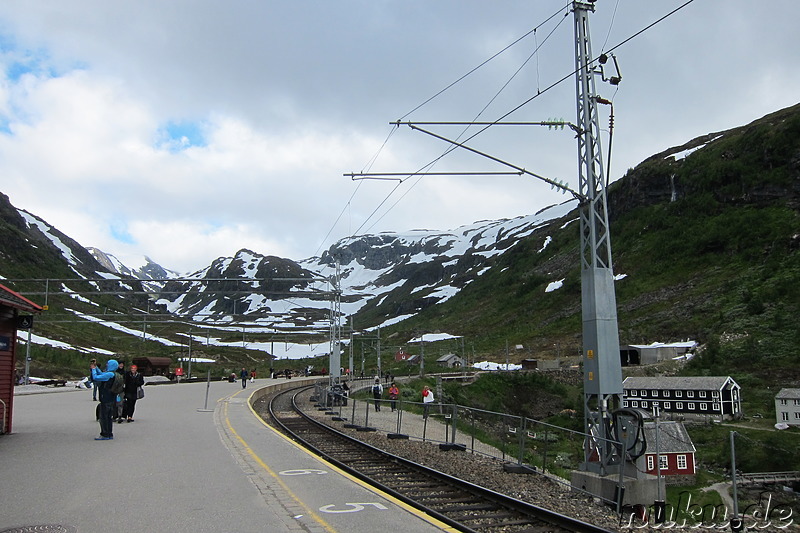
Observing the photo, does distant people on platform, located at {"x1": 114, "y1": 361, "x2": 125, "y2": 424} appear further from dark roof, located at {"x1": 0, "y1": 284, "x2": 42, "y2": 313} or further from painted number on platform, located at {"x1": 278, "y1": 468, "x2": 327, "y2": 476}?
painted number on platform, located at {"x1": 278, "y1": 468, "x2": 327, "y2": 476}

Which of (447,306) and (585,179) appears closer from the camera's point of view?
(585,179)

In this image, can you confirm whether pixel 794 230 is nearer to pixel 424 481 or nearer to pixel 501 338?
pixel 501 338

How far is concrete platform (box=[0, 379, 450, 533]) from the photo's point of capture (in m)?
7.27

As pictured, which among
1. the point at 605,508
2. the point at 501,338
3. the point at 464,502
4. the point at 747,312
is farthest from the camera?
the point at 501,338

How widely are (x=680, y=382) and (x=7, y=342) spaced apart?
55456mm

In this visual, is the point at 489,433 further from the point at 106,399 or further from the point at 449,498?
the point at 106,399

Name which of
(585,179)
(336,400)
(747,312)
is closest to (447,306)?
(747,312)

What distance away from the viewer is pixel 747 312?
249 feet

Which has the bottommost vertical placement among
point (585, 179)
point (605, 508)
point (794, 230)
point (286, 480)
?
point (605, 508)

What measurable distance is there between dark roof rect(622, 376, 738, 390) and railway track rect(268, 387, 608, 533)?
147 ft

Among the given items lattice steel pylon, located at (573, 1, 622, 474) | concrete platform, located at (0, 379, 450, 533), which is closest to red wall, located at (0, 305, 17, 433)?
concrete platform, located at (0, 379, 450, 533)

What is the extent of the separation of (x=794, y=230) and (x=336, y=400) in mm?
87466

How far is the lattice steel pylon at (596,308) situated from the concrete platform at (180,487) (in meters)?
5.39

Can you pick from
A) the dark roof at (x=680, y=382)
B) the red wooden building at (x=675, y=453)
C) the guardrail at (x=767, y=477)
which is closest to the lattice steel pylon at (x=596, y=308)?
the guardrail at (x=767, y=477)
